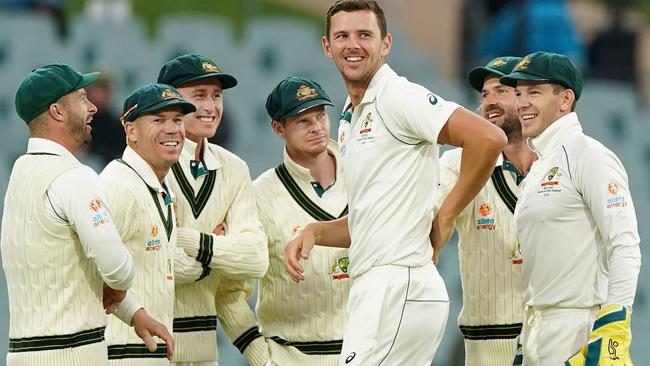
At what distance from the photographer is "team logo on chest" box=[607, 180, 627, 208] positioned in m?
5.17

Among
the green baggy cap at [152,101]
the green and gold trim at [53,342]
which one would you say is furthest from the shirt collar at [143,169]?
the green and gold trim at [53,342]

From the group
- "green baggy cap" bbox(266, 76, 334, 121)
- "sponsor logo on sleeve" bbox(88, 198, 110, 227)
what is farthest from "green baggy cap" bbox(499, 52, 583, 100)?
"sponsor logo on sleeve" bbox(88, 198, 110, 227)

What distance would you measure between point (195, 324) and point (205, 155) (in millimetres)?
801

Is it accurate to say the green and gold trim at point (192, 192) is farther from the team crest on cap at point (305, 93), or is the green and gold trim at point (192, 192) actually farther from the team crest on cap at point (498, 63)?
the team crest on cap at point (498, 63)

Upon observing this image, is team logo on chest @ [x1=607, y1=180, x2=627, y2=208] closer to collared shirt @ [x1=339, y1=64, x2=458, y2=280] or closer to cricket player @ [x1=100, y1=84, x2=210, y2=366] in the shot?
collared shirt @ [x1=339, y1=64, x2=458, y2=280]

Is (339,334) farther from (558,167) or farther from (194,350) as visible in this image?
(558,167)

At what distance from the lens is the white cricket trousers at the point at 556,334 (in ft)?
17.5

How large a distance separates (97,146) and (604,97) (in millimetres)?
4539

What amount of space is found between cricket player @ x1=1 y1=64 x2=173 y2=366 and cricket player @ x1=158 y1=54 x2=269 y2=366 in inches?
32.7

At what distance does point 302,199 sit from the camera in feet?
21.2

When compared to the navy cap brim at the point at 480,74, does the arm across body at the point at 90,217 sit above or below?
below

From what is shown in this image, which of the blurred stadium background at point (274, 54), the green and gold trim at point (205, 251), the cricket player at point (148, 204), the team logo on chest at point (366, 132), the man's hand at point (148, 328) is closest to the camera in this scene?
the team logo on chest at point (366, 132)

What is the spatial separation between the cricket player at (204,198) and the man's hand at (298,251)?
77 cm

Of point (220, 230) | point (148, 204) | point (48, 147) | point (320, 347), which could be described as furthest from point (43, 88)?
point (320, 347)
